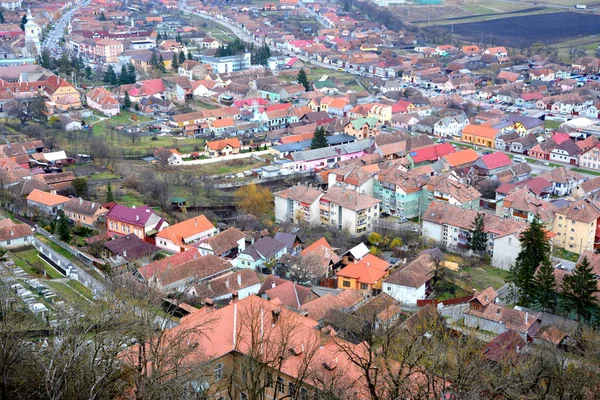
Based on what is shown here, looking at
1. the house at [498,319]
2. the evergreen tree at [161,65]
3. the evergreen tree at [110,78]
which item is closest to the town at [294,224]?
the house at [498,319]

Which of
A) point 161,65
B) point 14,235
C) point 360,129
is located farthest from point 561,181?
point 161,65

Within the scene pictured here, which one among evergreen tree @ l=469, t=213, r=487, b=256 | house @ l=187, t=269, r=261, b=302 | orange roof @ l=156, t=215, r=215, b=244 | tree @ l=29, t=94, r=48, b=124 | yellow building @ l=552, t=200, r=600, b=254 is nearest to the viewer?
house @ l=187, t=269, r=261, b=302

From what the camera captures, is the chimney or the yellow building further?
the yellow building

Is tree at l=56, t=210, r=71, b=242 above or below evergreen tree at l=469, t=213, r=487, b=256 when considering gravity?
above

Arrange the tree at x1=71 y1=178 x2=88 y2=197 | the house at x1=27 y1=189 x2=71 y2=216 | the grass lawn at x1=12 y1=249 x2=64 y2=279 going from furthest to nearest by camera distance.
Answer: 1. the tree at x1=71 y1=178 x2=88 y2=197
2. the house at x1=27 y1=189 x2=71 y2=216
3. the grass lawn at x1=12 y1=249 x2=64 y2=279

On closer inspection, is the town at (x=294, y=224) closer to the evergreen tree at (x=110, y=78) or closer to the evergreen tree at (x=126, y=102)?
the evergreen tree at (x=126, y=102)

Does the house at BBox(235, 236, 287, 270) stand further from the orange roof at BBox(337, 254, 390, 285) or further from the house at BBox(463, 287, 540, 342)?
the house at BBox(463, 287, 540, 342)

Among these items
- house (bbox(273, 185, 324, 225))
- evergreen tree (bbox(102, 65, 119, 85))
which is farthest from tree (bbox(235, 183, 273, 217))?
evergreen tree (bbox(102, 65, 119, 85))
